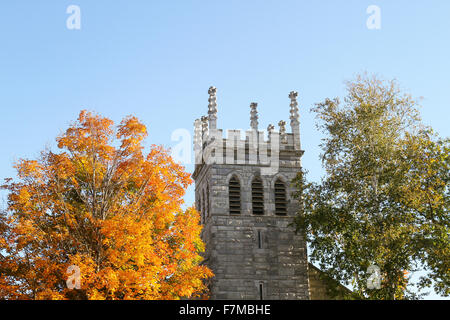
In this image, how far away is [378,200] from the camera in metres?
30.9

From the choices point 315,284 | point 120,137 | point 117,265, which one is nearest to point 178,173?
point 120,137

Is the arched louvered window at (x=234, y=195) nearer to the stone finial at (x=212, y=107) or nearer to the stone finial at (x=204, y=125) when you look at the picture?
the stone finial at (x=212, y=107)

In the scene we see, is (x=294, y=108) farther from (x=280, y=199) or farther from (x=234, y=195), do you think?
(x=234, y=195)

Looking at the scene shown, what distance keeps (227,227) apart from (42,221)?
12.6 m

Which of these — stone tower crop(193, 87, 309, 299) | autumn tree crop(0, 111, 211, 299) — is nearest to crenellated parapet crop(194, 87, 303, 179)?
stone tower crop(193, 87, 309, 299)

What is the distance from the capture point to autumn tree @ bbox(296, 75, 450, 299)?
94.3 feet

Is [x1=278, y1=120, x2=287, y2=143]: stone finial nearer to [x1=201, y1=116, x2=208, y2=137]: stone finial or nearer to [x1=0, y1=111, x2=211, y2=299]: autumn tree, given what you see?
[x1=201, y1=116, x2=208, y2=137]: stone finial

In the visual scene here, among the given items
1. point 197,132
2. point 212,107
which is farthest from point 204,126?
point 212,107

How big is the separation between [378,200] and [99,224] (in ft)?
46.6

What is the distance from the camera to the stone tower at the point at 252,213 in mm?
34562

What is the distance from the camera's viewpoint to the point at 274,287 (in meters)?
34.8

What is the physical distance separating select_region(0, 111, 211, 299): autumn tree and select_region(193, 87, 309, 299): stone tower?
6.28m

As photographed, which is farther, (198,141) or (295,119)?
(198,141)
